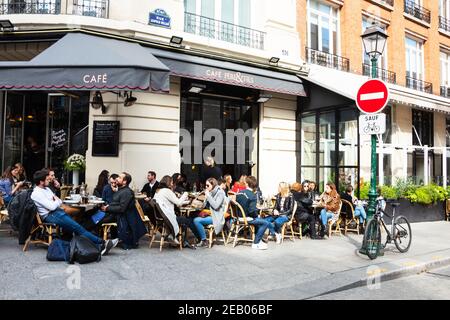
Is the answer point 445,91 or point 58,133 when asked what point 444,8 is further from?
point 58,133

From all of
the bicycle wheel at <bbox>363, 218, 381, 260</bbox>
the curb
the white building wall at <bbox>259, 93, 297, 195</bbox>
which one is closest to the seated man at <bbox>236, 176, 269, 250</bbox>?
the bicycle wheel at <bbox>363, 218, 381, 260</bbox>

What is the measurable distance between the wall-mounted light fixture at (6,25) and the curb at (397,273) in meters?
8.38

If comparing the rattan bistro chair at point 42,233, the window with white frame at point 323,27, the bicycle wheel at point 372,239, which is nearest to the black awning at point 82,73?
the rattan bistro chair at point 42,233

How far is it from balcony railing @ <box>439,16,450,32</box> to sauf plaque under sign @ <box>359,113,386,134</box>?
15.0 meters

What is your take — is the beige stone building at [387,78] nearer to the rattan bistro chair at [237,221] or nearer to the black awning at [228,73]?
the black awning at [228,73]

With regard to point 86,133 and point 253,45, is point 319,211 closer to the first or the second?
point 253,45

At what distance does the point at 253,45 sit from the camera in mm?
11227

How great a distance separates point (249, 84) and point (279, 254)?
15.9 ft

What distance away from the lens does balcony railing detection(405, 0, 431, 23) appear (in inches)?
641

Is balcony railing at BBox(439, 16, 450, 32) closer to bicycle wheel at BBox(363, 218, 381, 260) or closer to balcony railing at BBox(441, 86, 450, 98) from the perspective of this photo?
balcony railing at BBox(441, 86, 450, 98)

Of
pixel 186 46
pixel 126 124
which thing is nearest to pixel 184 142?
pixel 126 124

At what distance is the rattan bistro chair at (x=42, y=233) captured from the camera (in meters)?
6.00

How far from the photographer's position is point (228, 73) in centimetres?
945

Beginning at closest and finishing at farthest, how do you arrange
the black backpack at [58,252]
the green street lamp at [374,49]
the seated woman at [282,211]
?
the black backpack at [58,252]
the green street lamp at [374,49]
the seated woman at [282,211]
